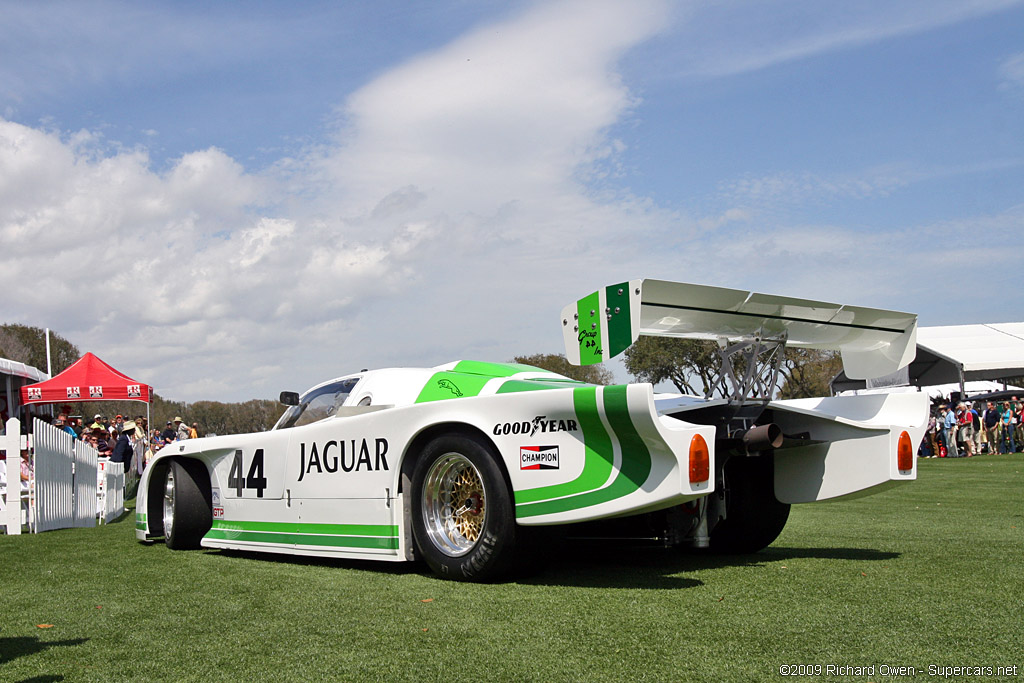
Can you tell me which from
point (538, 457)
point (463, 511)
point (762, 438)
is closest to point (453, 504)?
point (463, 511)

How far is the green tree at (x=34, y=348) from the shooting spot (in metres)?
53.0

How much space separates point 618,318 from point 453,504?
1620mm

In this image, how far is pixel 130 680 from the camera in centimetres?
334

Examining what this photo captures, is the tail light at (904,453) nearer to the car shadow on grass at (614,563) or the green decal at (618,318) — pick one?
the car shadow on grass at (614,563)

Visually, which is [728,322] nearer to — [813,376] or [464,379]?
[464,379]

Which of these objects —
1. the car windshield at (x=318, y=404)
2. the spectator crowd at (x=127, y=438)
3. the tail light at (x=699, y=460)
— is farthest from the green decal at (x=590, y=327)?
the spectator crowd at (x=127, y=438)

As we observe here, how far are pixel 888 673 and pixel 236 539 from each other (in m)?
5.36

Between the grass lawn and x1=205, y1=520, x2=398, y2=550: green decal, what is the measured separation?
0.19 m

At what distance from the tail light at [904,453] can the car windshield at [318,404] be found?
382 cm

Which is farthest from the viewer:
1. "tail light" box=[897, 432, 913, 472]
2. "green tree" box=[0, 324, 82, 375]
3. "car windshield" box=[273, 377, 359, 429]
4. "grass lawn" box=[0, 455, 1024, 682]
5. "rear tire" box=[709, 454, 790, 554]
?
"green tree" box=[0, 324, 82, 375]

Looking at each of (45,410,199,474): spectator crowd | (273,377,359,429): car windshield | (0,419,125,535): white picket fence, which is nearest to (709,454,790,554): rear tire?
(273,377,359,429): car windshield

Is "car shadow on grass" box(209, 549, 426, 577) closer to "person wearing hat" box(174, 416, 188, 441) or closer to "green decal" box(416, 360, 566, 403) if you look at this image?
"green decal" box(416, 360, 566, 403)

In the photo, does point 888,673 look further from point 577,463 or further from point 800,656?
point 577,463

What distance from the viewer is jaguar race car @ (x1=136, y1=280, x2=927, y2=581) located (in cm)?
482
